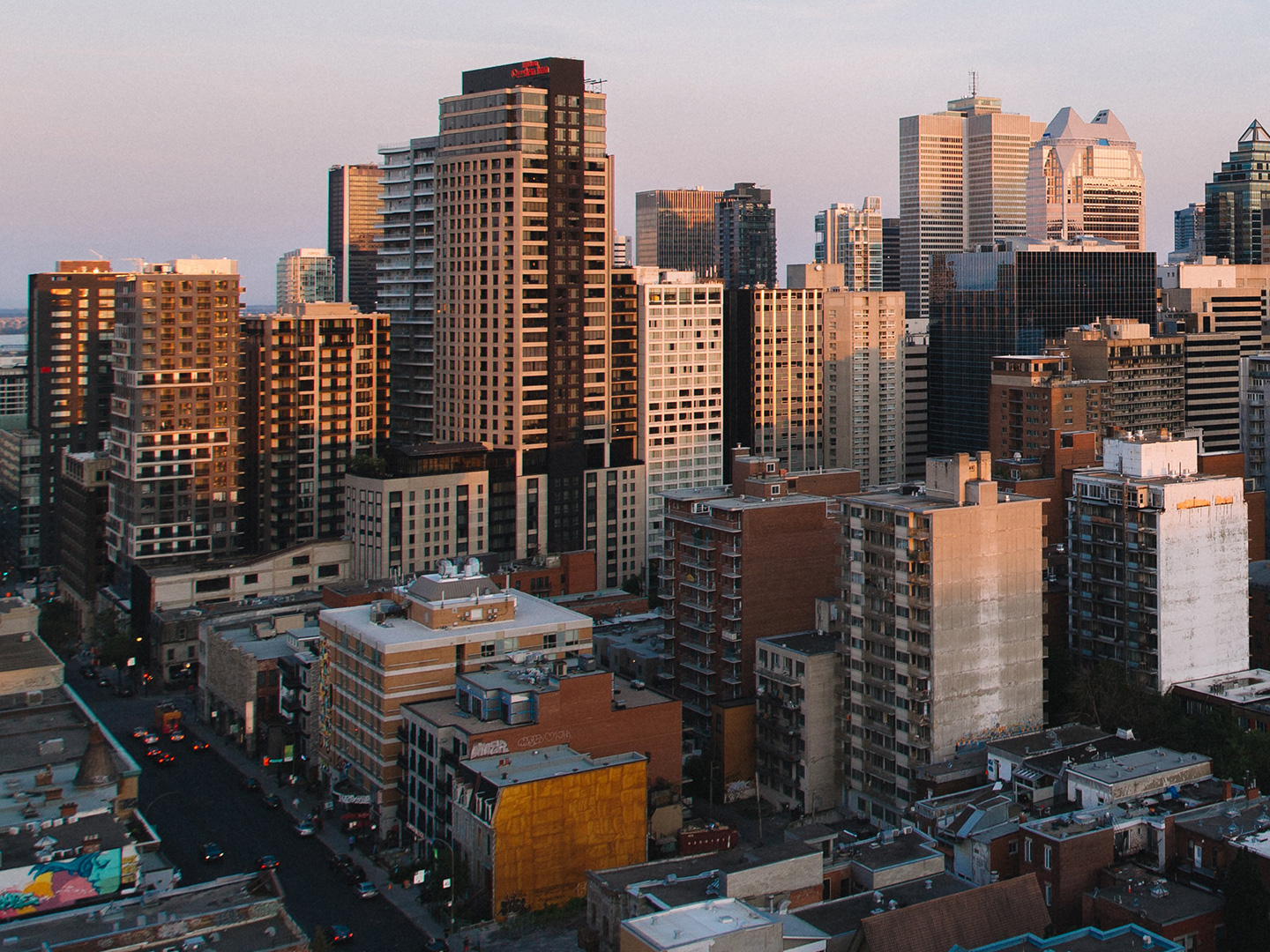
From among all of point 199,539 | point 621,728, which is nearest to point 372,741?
point 621,728

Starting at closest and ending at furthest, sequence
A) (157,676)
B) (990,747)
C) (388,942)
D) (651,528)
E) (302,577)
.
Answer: (388,942), (990,747), (157,676), (302,577), (651,528)

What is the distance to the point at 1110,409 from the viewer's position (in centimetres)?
19238

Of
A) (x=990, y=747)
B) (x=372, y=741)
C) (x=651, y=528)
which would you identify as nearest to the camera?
(x=990, y=747)

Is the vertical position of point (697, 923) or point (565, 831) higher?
point (697, 923)

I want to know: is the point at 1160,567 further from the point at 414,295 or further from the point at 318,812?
the point at 414,295

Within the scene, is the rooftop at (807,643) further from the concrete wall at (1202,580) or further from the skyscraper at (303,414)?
the skyscraper at (303,414)

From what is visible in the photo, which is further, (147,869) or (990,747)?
(990,747)

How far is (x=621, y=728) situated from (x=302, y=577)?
7651 centimetres

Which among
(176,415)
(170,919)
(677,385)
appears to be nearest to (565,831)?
(170,919)

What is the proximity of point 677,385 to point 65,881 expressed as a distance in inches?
4685

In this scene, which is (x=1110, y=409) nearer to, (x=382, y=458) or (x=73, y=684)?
(x=382, y=458)

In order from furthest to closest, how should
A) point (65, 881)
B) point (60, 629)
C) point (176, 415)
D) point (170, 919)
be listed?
point (176, 415), point (60, 629), point (65, 881), point (170, 919)

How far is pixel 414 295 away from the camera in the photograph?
641ft

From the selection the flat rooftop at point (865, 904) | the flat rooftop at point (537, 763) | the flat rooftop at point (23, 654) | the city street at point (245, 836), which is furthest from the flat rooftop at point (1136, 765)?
the flat rooftop at point (23, 654)
